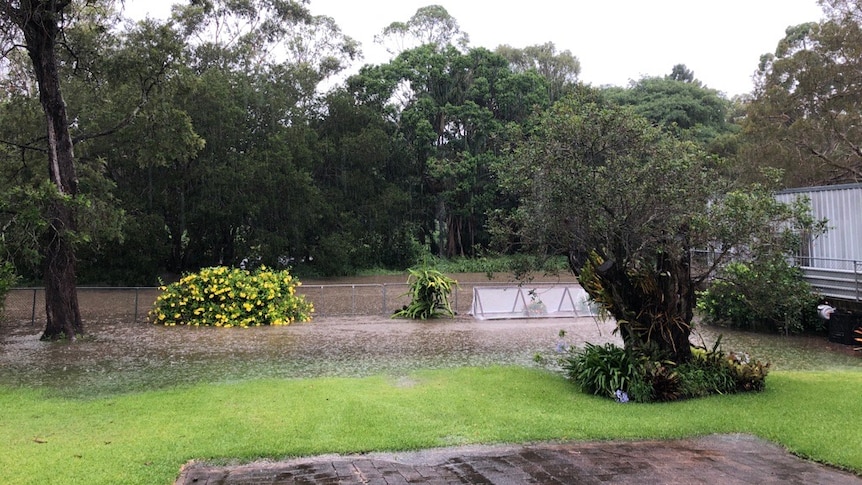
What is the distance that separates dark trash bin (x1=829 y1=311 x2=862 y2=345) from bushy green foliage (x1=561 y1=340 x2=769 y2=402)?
4339mm

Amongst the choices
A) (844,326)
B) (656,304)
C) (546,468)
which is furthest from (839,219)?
(546,468)

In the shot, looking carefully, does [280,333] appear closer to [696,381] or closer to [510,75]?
[696,381]

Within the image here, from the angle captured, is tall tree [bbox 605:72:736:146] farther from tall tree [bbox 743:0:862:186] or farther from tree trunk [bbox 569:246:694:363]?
tree trunk [bbox 569:246:694:363]

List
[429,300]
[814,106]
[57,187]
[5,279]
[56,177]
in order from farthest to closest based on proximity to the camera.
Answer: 1. [814,106]
2. [429,300]
3. [5,279]
4. [56,177]
5. [57,187]

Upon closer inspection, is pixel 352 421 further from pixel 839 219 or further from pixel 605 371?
pixel 839 219

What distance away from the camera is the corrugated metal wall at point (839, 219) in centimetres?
1172

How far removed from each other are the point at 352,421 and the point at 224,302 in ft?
30.0

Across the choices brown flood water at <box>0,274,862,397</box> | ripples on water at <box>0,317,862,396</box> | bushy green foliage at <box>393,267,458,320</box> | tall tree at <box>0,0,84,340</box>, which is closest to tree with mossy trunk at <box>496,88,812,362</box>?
brown flood water at <box>0,274,862,397</box>

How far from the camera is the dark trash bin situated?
10578 mm

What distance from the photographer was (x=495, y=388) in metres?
7.44

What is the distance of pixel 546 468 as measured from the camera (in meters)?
4.52

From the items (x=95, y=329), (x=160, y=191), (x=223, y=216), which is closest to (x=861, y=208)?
(x=95, y=329)

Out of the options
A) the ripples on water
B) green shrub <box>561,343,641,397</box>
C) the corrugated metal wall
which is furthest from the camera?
the corrugated metal wall

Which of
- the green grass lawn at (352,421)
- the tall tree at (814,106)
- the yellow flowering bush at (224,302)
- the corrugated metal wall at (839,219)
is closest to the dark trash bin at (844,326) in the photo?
the corrugated metal wall at (839,219)
